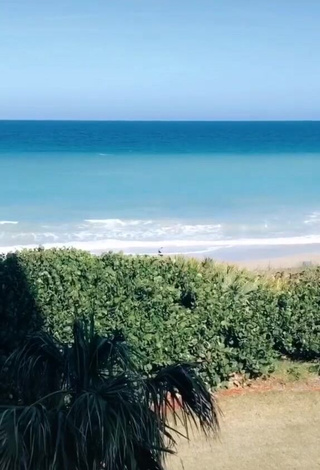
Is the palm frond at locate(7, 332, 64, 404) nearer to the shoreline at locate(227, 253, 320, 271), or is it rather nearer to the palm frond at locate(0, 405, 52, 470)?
the palm frond at locate(0, 405, 52, 470)

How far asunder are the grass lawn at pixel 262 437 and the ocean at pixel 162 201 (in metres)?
11.3

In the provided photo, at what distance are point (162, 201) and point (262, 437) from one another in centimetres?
2589

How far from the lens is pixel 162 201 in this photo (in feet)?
110

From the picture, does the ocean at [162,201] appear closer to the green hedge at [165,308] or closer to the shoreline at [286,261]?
the shoreline at [286,261]

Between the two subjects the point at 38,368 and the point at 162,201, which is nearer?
the point at 38,368

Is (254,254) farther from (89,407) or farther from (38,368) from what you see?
(89,407)

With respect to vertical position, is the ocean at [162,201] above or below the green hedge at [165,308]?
above

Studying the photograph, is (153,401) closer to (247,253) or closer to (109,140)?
(247,253)

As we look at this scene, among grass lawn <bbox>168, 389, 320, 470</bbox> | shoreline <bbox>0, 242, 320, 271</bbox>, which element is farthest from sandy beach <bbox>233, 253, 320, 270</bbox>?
grass lawn <bbox>168, 389, 320, 470</bbox>

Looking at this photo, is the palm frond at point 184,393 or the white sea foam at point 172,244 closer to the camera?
the palm frond at point 184,393

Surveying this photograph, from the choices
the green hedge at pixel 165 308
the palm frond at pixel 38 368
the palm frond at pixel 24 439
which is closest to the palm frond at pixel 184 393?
the palm frond at pixel 38 368

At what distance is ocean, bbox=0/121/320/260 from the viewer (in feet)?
75.8

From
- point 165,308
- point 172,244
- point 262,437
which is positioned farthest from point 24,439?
point 172,244

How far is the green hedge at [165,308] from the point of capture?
831 centimetres
